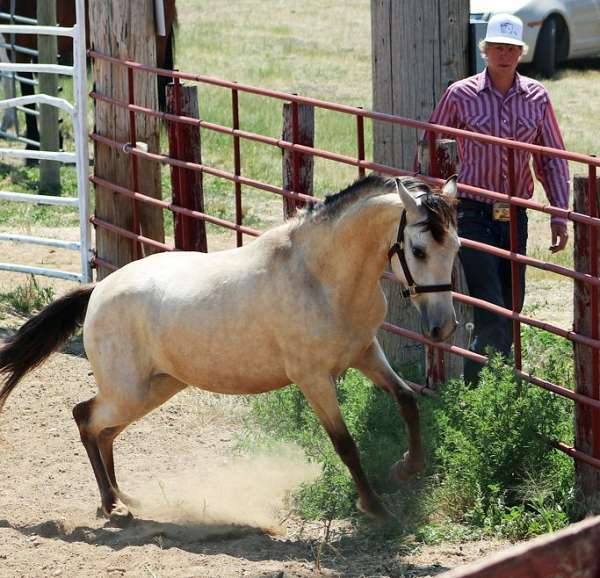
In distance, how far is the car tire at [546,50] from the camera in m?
Result: 17.0

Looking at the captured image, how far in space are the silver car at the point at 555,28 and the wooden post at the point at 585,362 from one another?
1173cm

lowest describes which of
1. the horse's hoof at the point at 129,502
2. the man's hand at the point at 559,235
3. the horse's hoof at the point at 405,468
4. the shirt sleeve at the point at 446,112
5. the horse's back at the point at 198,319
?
the horse's hoof at the point at 129,502

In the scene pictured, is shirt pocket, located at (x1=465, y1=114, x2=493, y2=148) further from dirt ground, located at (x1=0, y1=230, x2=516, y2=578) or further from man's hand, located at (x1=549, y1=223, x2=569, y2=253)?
dirt ground, located at (x1=0, y1=230, x2=516, y2=578)

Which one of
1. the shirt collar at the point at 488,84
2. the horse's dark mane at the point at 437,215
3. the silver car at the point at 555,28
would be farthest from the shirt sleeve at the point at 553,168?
the silver car at the point at 555,28

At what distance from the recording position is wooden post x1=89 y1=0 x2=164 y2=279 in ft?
25.9

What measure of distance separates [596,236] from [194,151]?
308 cm

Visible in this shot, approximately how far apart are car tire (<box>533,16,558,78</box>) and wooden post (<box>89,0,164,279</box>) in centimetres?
1011

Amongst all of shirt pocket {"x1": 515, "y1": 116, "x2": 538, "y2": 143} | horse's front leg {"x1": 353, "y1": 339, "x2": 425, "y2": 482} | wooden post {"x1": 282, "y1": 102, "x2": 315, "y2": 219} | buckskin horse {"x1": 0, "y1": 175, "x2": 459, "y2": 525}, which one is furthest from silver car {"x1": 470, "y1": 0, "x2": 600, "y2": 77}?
horse's front leg {"x1": 353, "y1": 339, "x2": 425, "y2": 482}

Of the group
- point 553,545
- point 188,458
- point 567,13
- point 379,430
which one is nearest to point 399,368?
point 379,430

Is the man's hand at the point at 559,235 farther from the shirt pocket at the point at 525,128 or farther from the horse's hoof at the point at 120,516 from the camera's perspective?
the horse's hoof at the point at 120,516

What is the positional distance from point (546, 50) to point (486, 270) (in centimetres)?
1184

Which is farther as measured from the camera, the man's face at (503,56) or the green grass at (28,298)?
the green grass at (28,298)

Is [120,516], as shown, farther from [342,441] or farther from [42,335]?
[342,441]

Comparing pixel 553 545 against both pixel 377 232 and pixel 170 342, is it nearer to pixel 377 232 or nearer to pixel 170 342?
pixel 377 232
